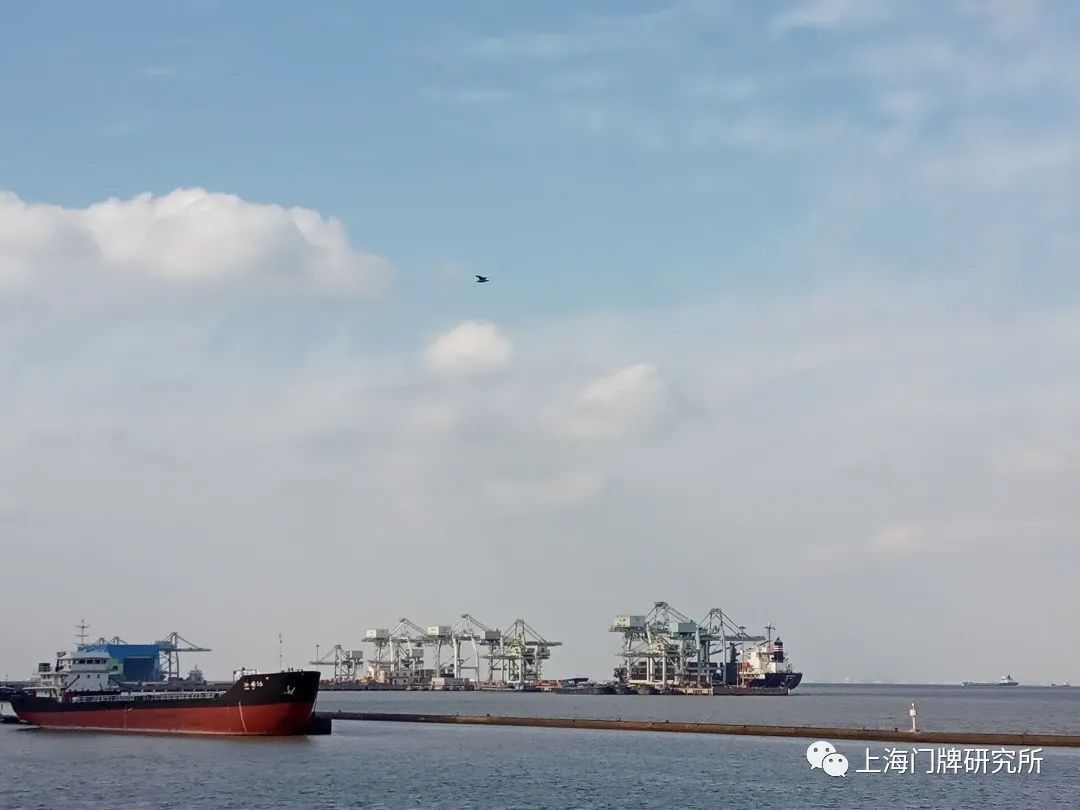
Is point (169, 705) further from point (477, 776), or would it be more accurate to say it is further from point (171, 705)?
point (477, 776)

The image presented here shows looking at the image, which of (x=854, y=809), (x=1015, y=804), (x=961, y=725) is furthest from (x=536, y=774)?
(x=961, y=725)

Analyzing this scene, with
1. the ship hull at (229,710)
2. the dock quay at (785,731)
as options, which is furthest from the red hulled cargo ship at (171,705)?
the dock quay at (785,731)

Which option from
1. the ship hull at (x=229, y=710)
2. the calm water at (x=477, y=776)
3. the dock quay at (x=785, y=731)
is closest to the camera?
the calm water at (x=477, y=776)

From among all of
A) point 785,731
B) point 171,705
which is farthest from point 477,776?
point 171,705

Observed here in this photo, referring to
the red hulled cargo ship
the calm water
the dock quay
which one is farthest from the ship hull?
the dock quay

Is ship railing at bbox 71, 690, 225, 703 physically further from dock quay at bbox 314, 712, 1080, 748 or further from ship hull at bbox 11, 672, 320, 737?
dock quay at bbox 314, 712, 1080, 748

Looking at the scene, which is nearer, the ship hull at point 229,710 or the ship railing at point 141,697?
the ship hull at point 229,710

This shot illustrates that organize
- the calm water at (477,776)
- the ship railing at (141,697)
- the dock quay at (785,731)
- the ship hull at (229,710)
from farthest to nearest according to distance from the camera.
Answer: the ship railing at (141,697), the ship hull at (229,710), the dock quay at (785,731), the calm water at (477,776)

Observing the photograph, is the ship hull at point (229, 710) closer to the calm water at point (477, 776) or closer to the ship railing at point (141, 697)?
the ship railing at point (141, 697)
